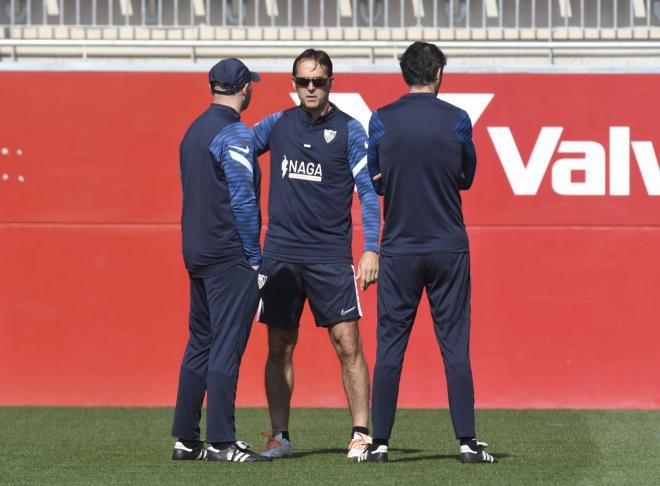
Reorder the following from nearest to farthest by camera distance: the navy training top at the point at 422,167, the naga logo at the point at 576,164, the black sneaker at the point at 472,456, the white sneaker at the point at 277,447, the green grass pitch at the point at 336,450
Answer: the green grass pitch at the point at 336,450 < the navy training top at the point at 422,167 < the black sneaker at the point at 472,456 < the white sneaker at the point at 277,447 < the naga logo at the point at 576,164

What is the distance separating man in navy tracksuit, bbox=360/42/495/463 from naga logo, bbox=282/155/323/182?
354mm

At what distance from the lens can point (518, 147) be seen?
8781 mm

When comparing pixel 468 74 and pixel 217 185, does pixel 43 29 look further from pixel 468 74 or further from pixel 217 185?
pixel 217 185

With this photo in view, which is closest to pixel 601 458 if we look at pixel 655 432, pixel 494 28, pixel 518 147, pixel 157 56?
pixel 655 432

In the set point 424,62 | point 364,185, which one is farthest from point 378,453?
point 424,62

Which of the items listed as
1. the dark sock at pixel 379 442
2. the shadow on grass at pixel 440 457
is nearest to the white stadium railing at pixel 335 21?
the shadow on grass at pixel 440 457

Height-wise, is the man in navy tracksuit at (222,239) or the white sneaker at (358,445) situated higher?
the man in navy tracksuit at (222,239)

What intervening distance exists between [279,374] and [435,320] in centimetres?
89

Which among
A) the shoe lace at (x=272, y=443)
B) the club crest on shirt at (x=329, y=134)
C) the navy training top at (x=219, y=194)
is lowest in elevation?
the shoe lace at (x=272, y=443)

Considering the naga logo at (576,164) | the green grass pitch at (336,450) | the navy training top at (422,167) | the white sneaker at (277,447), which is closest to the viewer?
the green grass pitch at (336,450)

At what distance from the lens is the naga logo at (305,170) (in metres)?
6.47

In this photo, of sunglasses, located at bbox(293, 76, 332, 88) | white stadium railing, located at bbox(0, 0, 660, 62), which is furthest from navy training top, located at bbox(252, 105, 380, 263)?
white stadium railing, located at bbox(0, 0, 660, 62)

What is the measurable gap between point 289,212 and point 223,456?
1150 mm

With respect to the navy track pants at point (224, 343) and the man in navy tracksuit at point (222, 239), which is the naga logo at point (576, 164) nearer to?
the man in navy tracksuit at point (222, 239)
